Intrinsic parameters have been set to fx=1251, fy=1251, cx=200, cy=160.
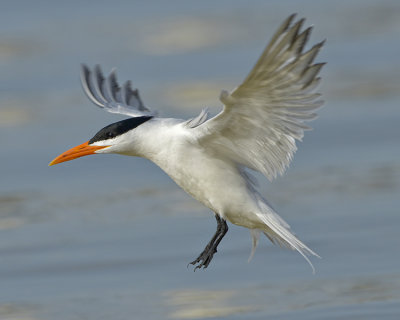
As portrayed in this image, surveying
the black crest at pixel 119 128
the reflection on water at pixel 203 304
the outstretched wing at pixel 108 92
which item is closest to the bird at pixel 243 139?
the black crest at pixel 119 128

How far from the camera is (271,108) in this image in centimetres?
817

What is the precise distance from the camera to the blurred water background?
34.0 feet

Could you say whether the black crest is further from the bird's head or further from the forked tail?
the forked tail

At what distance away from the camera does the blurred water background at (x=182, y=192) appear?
1035 centimetres

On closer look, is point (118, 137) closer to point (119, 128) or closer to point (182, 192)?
point (119, 128)

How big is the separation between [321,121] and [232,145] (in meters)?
6.35

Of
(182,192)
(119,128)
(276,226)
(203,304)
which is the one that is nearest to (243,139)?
(276,226)

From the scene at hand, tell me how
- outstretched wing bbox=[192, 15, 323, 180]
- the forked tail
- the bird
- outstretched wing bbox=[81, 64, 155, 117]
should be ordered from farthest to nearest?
1. outstretched wing bbox=[81, 64, 155, 117]
2. the forked tail
3. the bird
4. outstretched wing bbox=[192, 15, 323, 180]

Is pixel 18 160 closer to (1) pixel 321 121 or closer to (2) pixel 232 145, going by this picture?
(1) pixel 321 121

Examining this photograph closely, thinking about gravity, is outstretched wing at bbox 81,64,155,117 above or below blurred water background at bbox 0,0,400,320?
above

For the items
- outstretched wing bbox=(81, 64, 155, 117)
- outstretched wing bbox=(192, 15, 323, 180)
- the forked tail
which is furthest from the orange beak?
the forked tail

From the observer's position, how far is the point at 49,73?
17.2 meters

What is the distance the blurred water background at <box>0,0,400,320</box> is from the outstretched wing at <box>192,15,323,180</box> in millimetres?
1696

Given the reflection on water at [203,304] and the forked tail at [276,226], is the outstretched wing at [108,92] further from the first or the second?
the forked tail at [276,226]
